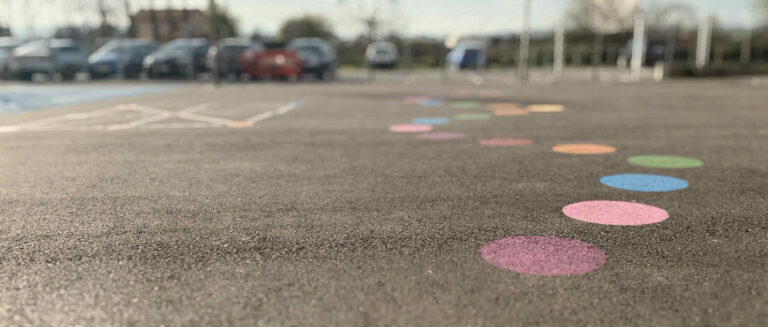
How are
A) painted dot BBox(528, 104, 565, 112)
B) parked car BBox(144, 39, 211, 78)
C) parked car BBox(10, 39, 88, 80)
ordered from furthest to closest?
parked car BBox(144, 39, 211, 78) → parked car BBox(10, 39, 88, 80) → painted dot BBox(528, 104, 565, 112)

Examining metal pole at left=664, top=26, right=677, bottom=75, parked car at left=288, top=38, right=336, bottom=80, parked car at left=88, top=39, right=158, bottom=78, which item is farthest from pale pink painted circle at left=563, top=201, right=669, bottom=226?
parked car at left=88, top=39, right=158, bottom=78

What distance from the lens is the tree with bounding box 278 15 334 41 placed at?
51.6 m

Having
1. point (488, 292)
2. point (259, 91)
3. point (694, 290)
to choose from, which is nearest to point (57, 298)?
point (488, 292)

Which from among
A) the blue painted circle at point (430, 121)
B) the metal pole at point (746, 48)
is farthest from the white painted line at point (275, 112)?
the metal pole at point (746, 48)

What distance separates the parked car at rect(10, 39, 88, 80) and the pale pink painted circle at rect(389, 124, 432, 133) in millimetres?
18903

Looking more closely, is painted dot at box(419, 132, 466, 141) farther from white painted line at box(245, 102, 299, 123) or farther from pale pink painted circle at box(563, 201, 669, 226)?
pale pink painted circle at box(563, 201, 669, 226)

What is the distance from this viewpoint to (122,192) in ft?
16.1

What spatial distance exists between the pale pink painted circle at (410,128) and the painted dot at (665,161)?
10.4ft

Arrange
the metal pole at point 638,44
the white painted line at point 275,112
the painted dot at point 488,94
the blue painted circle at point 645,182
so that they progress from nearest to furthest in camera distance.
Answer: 1. the blue painted circle at point 645,182
2. the white painted line at point 275,112
3. the painted dot at point 488,94
4. the metal pole at point 638,44

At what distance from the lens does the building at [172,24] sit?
1806 inches

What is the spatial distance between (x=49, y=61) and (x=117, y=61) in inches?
95.2

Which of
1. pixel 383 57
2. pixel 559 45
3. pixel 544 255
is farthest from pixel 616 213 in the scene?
pixel 383 57

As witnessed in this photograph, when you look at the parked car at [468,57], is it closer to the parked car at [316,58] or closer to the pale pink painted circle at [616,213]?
the parked car at [316,58]

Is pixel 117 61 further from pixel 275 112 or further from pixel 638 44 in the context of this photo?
pixel 638 44
